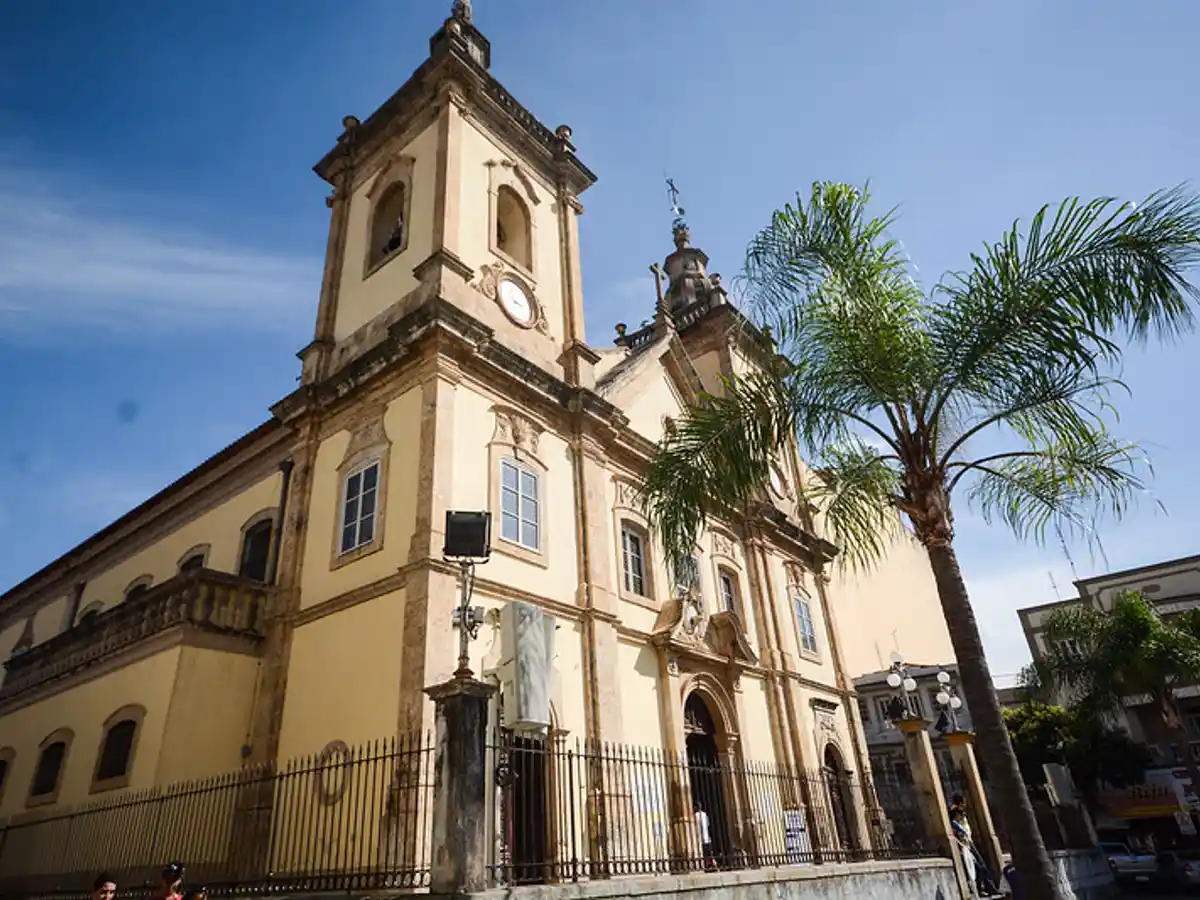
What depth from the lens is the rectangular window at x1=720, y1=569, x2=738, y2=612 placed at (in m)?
17.3

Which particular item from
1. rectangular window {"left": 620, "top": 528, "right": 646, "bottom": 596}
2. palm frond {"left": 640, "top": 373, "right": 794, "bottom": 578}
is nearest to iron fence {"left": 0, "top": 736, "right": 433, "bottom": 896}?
palm frond {"left": 640, "top": 373, "right": 794, "bottom": 578}

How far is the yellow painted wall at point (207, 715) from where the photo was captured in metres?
10.5

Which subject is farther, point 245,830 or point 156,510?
point 156,510

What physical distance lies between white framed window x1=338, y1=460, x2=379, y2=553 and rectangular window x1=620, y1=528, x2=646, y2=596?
195 inches

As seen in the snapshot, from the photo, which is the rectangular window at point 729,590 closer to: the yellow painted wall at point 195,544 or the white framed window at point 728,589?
the white framed window at point 728,589

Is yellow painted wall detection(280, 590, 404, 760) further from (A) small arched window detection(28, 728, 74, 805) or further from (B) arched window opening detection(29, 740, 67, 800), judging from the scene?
(B) arched window opening detection(29, 740, 67, 800)

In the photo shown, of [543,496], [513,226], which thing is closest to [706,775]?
[543,496]

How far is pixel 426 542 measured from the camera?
10383 millimetres

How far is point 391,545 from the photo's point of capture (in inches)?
436

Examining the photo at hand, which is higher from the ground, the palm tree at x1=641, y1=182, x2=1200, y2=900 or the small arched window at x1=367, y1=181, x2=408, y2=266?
the small arched window at x1=367, y1=181, x2=408, y2=266

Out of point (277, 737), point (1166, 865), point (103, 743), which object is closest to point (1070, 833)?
point (1166, 865)

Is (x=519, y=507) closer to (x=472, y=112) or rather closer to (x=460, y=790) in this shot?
(x=460, y=790)

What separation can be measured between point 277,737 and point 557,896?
7516 mm

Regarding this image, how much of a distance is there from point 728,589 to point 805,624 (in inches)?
143
